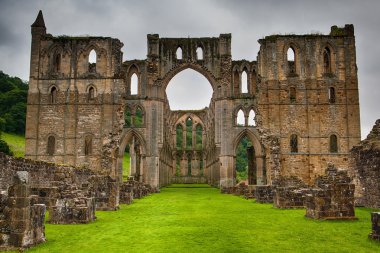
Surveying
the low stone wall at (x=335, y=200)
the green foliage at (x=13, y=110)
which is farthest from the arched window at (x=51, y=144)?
the low stone wall at (x=335, y=200)

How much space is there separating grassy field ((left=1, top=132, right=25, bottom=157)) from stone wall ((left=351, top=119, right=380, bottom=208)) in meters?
38.8

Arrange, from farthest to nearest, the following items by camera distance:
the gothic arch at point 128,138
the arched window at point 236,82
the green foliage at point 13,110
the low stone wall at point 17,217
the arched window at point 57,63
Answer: the green foliage at point 13,110 → the arched window at point 236,82 → the arched window at point 57,63 → the gothic arch at point 128,138 → the low stone wall at point 17,217

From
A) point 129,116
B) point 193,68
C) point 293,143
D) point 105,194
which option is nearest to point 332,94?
point 293,143

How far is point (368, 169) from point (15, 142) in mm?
44956

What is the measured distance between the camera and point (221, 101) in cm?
3247

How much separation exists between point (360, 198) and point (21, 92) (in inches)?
2047

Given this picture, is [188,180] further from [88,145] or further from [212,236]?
[212,236]

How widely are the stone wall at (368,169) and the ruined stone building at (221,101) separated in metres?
14.5

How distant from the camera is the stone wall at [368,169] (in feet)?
43.9

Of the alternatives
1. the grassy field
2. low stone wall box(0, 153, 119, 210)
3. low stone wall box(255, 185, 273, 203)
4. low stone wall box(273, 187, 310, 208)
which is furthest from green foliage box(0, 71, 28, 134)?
low stone wall box(273, 187, 310, 208)

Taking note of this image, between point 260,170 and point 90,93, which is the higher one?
point 90,93

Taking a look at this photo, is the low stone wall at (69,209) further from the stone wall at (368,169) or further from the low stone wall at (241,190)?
the low stone wall at (241,190)

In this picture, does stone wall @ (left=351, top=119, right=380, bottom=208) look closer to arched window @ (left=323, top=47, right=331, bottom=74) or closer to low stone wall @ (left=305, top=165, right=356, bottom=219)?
low stone wall @ (left=305, top=165, right=356, bottom=219)

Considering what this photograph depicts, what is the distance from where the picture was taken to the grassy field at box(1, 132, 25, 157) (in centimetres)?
4636
